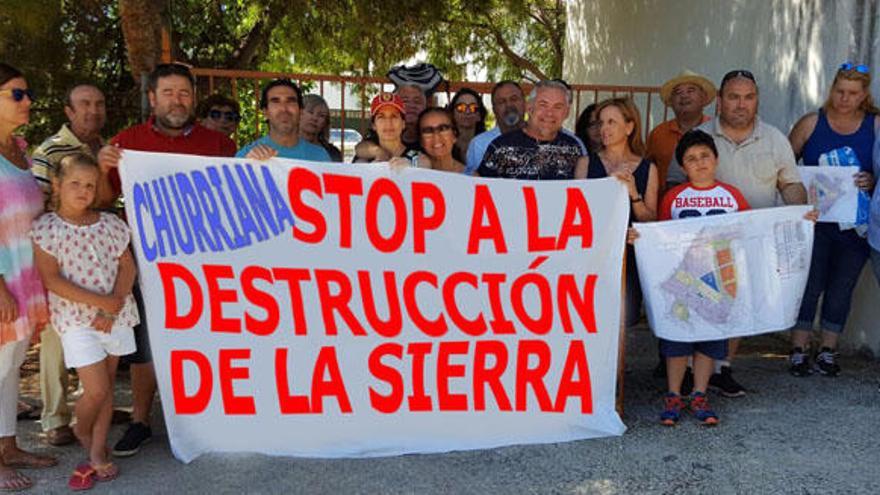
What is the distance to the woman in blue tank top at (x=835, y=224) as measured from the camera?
4.79m

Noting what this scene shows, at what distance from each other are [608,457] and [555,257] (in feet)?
3.28

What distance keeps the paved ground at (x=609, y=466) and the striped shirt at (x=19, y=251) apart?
0.71 metres

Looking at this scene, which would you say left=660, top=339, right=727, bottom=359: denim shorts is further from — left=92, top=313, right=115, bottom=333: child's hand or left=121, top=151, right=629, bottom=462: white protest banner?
left=92, top=313, right=115, bottom=333: child's hand

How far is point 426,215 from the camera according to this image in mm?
3916

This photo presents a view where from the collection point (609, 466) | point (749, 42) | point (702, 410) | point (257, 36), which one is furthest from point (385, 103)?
point (257, 36)

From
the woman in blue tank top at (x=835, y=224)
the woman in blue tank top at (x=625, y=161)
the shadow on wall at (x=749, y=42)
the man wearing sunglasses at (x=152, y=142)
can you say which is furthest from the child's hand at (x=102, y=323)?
the shadow on wall at (x=749, y=42)

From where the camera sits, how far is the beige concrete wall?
18.6ft

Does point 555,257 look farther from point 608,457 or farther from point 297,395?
point 297,395

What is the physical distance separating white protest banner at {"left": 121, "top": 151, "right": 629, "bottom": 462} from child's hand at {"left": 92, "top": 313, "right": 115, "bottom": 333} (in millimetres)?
221

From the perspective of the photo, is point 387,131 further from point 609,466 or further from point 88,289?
point 609,466

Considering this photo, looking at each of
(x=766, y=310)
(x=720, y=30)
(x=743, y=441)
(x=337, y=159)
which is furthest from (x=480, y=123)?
(x=720, y=30)

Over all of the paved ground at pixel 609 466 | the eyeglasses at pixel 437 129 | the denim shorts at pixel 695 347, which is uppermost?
the eyeglasses at pixel 437 129

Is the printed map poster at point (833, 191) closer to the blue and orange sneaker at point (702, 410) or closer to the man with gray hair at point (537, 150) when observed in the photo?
the blue and orange sneaker at point (702, 410)

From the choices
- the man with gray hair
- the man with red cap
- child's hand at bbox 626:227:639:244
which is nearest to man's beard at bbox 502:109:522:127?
the man with gray hair
